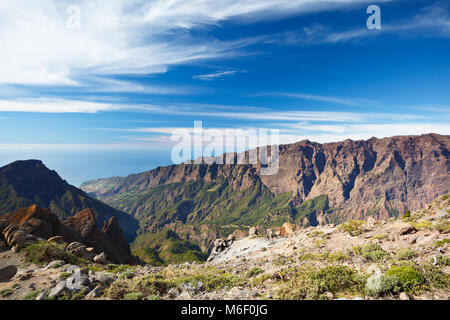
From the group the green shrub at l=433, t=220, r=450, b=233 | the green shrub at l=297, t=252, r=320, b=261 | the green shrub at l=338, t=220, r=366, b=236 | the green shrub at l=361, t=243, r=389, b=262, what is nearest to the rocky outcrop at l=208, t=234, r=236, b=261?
the green shrub at l=338, t=220, r=366, b=236

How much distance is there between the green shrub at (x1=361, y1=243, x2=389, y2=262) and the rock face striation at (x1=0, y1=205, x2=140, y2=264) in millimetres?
33981

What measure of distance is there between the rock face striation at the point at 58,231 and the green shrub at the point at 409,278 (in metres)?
34.8

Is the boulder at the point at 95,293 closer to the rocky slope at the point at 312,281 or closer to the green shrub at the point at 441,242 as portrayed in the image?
the rocky slope at the point at 312,281

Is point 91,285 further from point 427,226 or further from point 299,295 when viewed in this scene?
point 427,226

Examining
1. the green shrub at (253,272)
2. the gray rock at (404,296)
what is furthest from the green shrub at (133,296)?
the gray rock at (404,296)

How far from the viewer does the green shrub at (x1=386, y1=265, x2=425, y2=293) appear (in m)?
10.4

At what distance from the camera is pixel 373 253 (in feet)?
55.3

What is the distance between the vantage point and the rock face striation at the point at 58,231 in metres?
27.0

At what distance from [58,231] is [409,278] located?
54856 millimetres

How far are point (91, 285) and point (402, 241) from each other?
2551 cm

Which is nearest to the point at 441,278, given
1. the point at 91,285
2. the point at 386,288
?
the point at 386,288

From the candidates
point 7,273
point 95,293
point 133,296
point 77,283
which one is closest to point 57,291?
point 77,283

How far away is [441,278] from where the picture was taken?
11.1 metres
